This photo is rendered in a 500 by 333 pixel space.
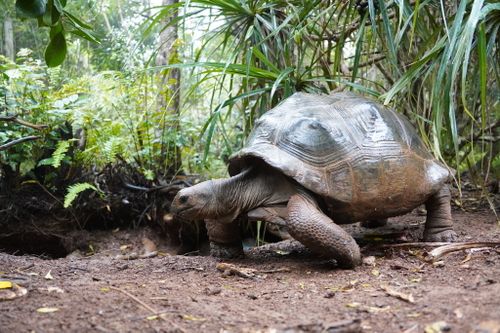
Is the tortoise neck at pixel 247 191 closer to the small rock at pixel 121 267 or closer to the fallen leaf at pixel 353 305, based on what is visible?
the small rock at pixel 121 267

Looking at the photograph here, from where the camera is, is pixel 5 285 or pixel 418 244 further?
pixel 418 244

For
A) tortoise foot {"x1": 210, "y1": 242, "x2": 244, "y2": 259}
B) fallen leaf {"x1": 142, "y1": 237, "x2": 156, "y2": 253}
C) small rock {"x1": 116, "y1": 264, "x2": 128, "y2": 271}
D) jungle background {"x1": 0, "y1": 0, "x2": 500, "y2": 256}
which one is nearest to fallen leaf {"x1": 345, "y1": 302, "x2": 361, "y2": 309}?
tortoise foot {"x1": 210, "y1": 242, "x2": 244, "y2": 259}

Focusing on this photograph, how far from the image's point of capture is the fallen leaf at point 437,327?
5.81 feet

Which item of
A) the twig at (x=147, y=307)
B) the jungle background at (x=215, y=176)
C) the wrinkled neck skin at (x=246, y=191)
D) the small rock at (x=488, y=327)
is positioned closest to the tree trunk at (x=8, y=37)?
the jungle background at (x=215, y=176)

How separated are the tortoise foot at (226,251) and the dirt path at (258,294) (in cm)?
14

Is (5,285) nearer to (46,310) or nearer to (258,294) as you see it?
(46,310)

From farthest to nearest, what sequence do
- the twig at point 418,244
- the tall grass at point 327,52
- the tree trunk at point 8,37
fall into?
the tree trunk at point 8,37 < the tall grass at point 327,52 < the twig at point 418,244

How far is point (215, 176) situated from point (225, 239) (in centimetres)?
224

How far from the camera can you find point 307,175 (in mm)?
3340

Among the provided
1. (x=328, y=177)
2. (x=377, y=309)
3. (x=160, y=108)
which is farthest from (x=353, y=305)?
(x=160, y=108)

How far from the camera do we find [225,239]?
4.04 metres

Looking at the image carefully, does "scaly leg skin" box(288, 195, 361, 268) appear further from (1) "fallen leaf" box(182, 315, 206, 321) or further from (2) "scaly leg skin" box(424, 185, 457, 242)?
(1) "fallen leaf" box(182, 315, 206, 321)

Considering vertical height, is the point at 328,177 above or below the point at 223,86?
below

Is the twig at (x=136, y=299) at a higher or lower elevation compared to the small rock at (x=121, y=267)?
higher
